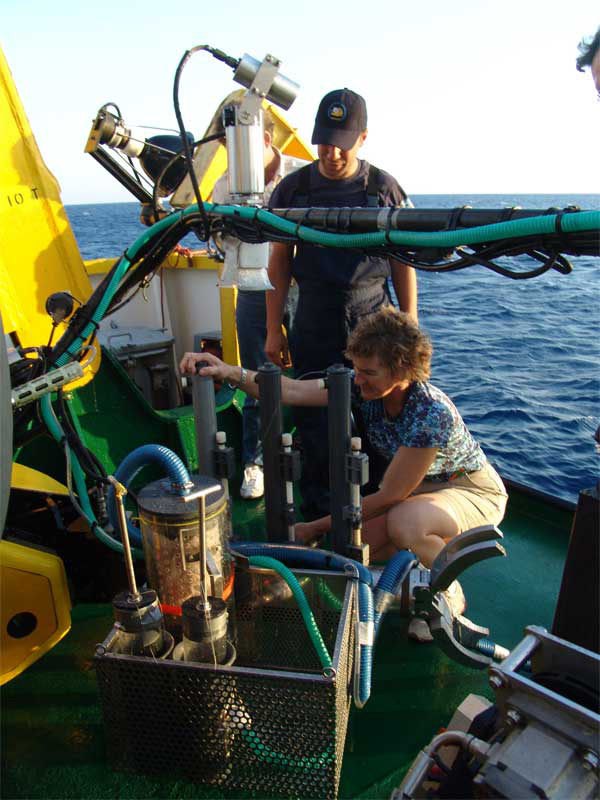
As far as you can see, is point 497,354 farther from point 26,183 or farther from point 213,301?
point 26,183

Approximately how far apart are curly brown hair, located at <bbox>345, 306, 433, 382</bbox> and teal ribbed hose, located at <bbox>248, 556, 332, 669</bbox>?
870 millimetres

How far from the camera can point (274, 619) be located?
2375 millimetres

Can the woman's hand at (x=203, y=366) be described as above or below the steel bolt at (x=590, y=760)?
above

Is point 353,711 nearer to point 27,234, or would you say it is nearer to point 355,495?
point 355,495

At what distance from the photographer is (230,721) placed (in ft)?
6.00

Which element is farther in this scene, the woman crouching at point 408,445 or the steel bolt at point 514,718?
the woman crouching at point 408,445

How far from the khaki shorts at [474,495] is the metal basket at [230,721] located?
845 millimetres

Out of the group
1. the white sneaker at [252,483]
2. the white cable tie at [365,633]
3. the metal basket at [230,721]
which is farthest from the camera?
the white sneaker at [252,483]

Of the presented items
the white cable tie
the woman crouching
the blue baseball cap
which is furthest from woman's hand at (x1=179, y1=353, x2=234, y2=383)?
the blue baseball cap

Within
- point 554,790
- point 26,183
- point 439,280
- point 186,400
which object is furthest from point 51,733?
point 439,280

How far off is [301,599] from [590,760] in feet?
3.40

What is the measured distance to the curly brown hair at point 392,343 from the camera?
2484 millimetres

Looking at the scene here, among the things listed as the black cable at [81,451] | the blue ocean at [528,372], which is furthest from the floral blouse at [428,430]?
the black cable at [81,451]

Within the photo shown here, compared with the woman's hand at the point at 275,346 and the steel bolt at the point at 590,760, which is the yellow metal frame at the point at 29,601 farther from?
the steel bolt at the point at 590,760
